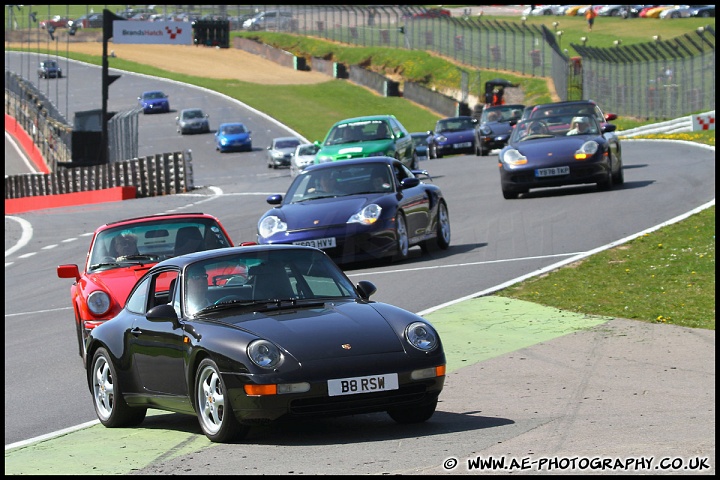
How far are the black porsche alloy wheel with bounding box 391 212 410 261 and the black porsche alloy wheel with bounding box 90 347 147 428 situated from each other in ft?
27.7

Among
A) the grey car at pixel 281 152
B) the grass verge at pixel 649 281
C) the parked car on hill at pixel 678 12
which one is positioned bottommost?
the grey car at pixel 281 152

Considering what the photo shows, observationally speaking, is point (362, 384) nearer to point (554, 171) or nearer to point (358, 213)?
point (358, 213)

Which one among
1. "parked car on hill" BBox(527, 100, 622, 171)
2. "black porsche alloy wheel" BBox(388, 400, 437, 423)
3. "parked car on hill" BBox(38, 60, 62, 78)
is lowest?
"black porsche alloy wheel" BBox(388, 400, 437, 423)

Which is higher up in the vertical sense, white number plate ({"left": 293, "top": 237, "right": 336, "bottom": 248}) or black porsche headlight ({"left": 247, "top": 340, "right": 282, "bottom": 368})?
black porsche headlight ({"left": 247, "top": 340, "right": 282, "bottom": 368})

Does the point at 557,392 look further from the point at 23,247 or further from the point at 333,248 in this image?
the point at 23,247

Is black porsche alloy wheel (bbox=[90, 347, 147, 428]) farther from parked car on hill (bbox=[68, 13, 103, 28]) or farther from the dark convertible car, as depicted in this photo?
parked car on hill (bbox=[68, 13, 103, 28])

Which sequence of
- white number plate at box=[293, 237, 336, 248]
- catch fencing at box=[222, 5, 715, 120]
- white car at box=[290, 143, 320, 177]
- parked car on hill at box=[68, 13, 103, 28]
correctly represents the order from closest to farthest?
1. white number plate at box=[293, 237, 336, 248]
2. white car at box=[290, 143, 320, 177]
3. catch fencing at box=[222, 5, 715, 120]
4. parked car on hill at box=[68, 13, 103, 28]

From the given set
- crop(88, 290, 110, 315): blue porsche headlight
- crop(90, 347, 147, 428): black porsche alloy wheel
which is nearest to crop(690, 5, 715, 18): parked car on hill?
crop(88, 290, 110, 315): blue porsche headlight

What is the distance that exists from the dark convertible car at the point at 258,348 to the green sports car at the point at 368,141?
1869 centimetres

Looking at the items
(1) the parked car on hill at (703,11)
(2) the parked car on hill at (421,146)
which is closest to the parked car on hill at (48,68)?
(1) the parked car on hill at (703,11)

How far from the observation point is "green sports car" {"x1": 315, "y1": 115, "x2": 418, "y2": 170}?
92.3 ft

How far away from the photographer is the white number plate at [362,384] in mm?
7730

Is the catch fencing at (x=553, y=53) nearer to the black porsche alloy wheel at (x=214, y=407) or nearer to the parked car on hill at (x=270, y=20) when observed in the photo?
the parked car on hill at (x=270, y=20)

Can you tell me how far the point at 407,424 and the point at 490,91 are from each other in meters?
61.0
